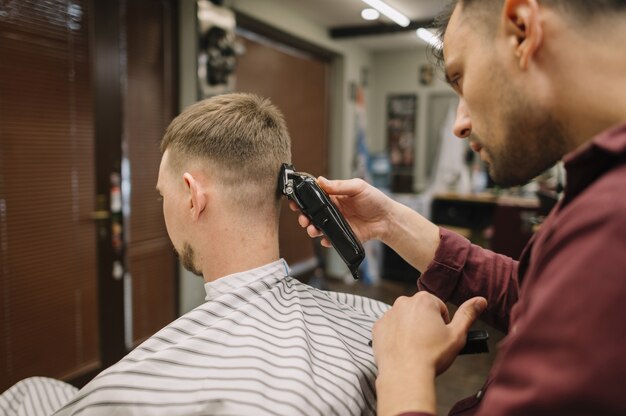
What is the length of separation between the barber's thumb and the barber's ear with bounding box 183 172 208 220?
65 centimetres

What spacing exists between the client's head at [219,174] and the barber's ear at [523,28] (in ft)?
2.23

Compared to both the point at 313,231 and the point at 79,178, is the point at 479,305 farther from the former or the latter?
the point at 79,178

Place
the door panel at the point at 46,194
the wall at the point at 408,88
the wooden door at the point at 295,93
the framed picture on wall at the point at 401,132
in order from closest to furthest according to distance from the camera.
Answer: the door panel at the point at 46,194 → the wooden door at the point at 295,93 → the wall at the point at 408,88 → the framed picture on wall at the point at 401,132

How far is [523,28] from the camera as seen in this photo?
67 cm

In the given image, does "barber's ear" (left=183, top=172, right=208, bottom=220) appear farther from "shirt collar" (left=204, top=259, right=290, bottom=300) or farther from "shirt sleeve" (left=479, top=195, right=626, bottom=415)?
"shirt sleeve" (left=479, top=195, right=626, bottom=415)

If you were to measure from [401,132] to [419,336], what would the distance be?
19.1ft

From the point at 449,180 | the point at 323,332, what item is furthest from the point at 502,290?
the point at 449,180

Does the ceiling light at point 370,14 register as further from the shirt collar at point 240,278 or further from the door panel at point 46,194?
the shirt collar at point 240,278

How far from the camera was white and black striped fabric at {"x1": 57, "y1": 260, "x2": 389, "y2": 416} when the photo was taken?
85 centimetres

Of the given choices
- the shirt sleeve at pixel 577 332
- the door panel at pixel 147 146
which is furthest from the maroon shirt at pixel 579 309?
the door panel at pixel 147 146

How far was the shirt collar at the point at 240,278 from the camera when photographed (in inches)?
45.7

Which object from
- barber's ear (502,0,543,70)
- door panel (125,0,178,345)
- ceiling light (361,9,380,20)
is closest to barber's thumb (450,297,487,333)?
barber's ear (502,0,543,70)

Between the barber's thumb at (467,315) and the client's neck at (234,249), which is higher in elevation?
the client's neck at (234,249)

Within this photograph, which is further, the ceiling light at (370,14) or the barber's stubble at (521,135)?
the ceiling light at (370,14)
